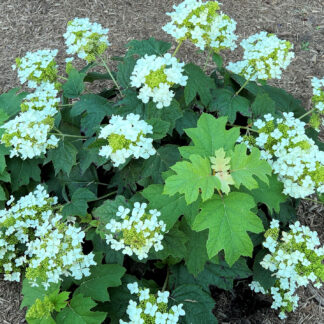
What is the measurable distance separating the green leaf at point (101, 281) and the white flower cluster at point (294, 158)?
130cm

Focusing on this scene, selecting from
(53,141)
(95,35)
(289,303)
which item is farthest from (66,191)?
(289,303)

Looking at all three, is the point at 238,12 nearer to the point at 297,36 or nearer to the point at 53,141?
the point at 297,36

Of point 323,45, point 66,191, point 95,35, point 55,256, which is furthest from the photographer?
point 323,45

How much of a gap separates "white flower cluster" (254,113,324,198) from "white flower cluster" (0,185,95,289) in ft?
4.49

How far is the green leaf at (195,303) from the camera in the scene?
2.56 meters

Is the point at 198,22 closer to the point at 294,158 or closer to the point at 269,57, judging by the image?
the point at 269,57

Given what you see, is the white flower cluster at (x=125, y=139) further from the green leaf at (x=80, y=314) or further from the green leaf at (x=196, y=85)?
the green leaf at (x=80, y=314)

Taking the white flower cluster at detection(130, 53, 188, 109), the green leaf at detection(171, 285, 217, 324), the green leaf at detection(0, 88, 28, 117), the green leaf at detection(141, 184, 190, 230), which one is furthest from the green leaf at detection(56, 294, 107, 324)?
the green leaf at detection(0, 88, 28, 117)

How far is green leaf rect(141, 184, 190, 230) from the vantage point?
87.6 inches

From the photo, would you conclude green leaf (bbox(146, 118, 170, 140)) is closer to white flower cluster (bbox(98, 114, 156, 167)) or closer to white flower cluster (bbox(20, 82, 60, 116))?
white flower cluster (bbox(98, 114, 156, 167))

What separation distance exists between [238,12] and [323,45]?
127 cm

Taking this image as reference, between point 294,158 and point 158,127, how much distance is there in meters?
0.89

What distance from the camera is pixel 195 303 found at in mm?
2604

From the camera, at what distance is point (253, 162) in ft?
6.64
